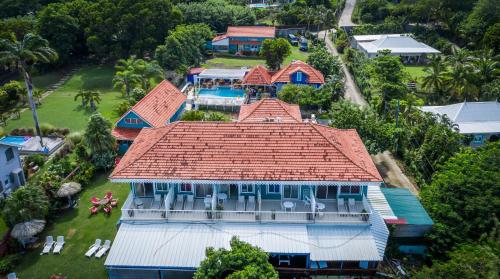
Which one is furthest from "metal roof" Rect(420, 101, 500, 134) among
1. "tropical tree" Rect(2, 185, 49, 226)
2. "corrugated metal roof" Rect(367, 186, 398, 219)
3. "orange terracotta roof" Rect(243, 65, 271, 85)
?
"tropical tree" Rect(2, 185, 49, 226)

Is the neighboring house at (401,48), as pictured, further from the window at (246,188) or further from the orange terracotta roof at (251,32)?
the window at (246,188)

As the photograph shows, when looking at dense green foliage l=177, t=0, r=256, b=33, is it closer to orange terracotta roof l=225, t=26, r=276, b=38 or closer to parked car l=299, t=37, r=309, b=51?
orange terracotta roof l=225, t=26, r=276, b=38

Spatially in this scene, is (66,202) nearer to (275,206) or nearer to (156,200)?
(156,200)

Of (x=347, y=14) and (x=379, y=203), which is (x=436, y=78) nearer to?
(x=379, y=203)

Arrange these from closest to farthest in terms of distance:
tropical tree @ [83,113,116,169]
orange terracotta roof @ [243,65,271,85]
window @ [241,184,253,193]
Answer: window @ [241,184,253,193], tropical tree @ [83,113,116,169], orange terracotta roof @ [243,65,271,85]

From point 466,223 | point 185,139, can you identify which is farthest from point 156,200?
point 466,223

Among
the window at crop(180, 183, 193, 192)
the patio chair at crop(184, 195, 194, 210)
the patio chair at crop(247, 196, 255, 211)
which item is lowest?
the patio chair at crop(184, 195, 194, 210)

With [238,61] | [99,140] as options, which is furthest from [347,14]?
[99,140]

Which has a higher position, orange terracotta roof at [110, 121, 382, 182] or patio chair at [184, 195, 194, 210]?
orange terracotta roof at [110, 121, 382, 182]
